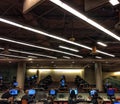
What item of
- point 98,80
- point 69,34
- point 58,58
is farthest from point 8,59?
point 98,80

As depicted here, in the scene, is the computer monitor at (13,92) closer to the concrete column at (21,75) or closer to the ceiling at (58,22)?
the ceiling at (58,22)

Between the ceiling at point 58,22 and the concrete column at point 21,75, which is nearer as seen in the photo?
the ceiling at point 58,22

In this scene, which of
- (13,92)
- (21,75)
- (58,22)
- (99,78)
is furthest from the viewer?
(99,78)

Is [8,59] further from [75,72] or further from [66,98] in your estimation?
[75,72]

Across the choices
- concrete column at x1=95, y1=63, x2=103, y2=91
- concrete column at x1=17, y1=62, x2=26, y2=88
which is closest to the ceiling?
concrete column at x1=17, y1=62, x2=26, y2=88

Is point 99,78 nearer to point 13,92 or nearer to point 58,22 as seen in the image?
point 13,92

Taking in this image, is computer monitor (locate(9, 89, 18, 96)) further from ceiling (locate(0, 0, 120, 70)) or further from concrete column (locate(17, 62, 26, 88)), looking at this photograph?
concrete column (locate(17, 62, 26, 88))

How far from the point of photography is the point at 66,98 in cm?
1046

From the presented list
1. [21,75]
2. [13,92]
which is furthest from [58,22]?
[21,75]

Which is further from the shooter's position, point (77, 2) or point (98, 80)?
point (98, 80)

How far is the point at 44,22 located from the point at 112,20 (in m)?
2.78

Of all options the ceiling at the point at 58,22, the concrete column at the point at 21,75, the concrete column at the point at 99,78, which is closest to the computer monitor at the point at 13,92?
the ceiling at the point at 58,22

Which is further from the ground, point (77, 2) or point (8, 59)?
point (77, 2)

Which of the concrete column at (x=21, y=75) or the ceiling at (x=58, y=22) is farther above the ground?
the ceiling at (x=58, y=22)
